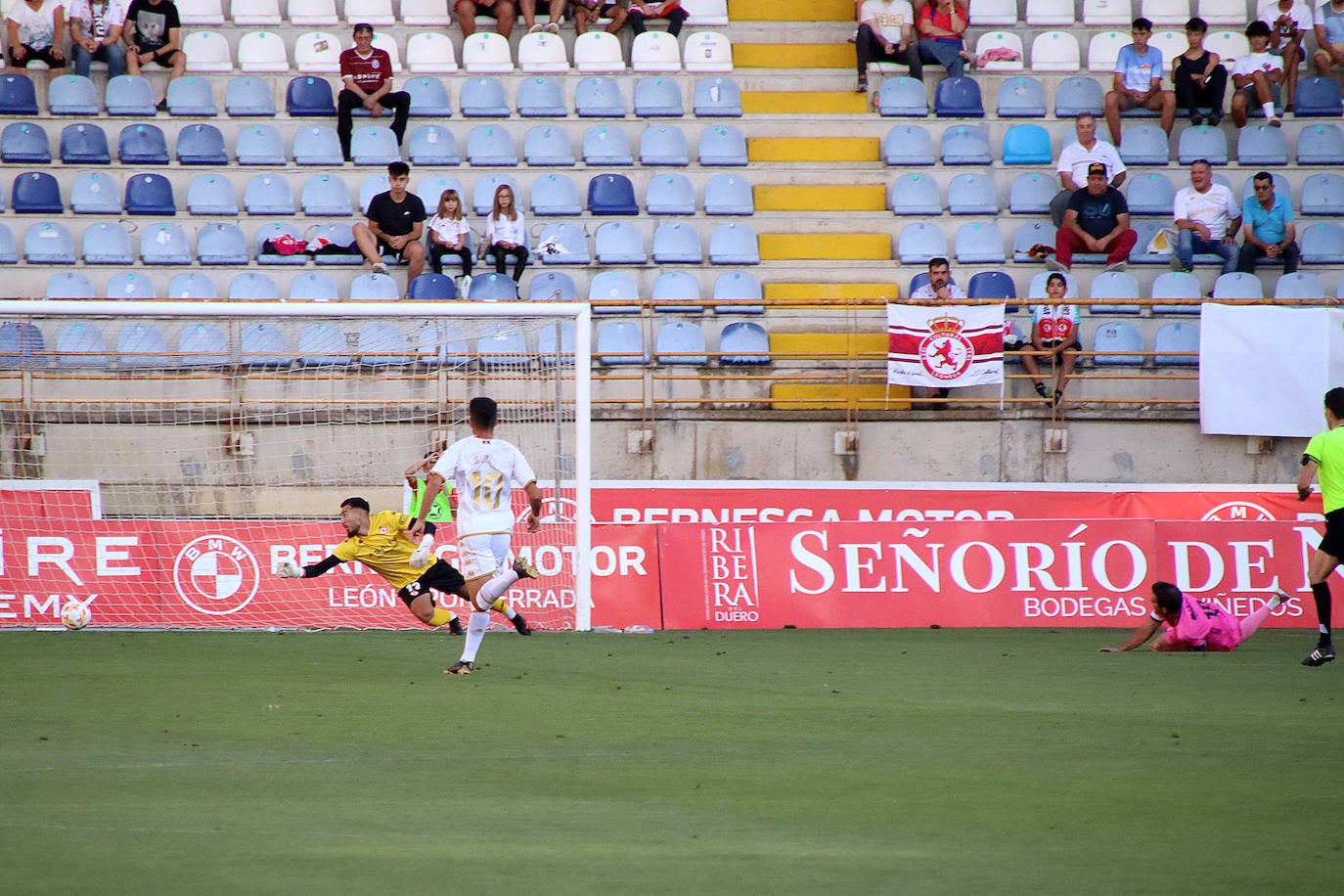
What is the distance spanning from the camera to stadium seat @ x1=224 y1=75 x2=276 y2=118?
19.7 meters

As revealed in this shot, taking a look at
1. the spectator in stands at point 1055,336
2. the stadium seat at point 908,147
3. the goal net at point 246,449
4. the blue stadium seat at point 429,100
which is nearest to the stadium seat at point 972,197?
the stadium seat at point 908,147

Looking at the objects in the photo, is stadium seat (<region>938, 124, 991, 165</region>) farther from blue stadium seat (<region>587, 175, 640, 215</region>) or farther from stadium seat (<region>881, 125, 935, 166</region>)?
blue stadium seat (<region>587, 175, 640, 215</region>)

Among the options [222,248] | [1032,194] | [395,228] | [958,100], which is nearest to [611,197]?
[395,228]

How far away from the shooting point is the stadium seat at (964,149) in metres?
19.7

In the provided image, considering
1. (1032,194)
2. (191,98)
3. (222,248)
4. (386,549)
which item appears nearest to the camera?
(386,549)

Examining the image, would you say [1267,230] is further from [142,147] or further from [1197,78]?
[142,147]

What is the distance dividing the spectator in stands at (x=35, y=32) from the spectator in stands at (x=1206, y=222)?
13684 mm

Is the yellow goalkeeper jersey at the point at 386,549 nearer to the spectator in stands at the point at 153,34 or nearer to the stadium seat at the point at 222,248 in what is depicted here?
the stadium seat at the point at 222,248

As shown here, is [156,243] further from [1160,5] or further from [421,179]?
[1160,5]

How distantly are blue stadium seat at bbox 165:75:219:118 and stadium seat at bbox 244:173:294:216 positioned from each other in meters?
1.40

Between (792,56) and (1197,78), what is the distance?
5146mm

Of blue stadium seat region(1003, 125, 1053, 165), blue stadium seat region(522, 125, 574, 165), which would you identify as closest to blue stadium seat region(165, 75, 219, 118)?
blue stadium seat region(522, 125, 574, 165)

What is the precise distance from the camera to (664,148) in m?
19.6

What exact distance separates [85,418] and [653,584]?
597 centimetres
